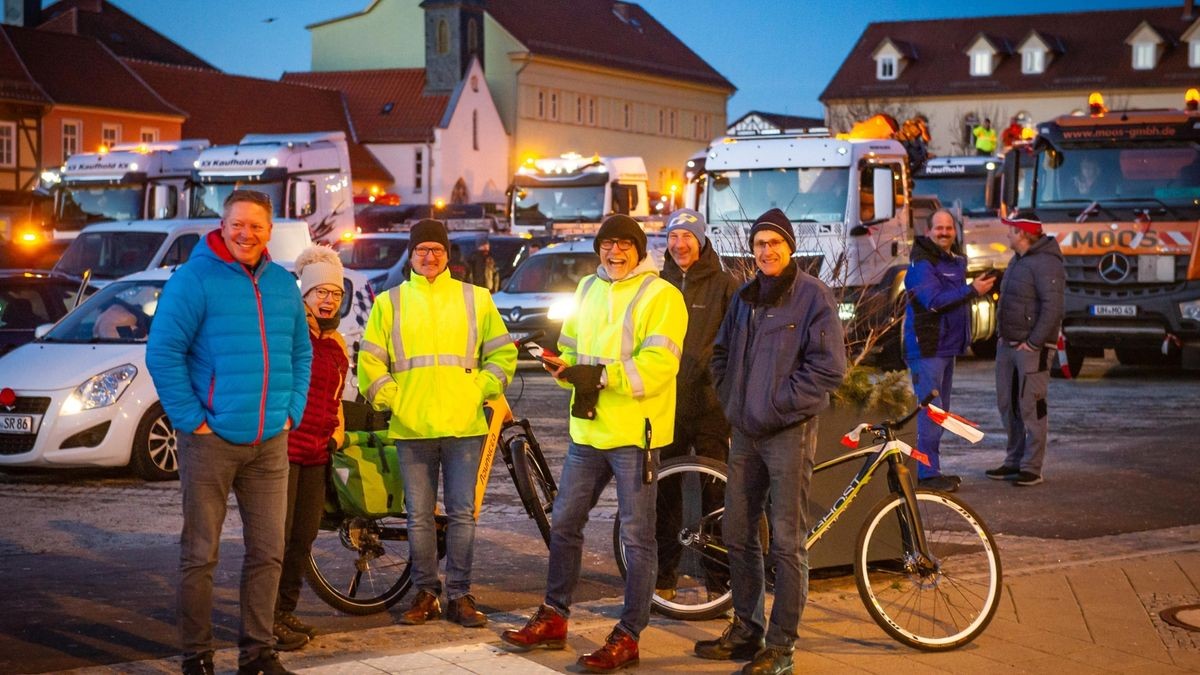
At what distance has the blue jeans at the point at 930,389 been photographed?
38.4ft

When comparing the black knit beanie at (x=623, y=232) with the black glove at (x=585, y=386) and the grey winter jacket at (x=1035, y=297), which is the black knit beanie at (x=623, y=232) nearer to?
the black glove at (x=585, y=386)

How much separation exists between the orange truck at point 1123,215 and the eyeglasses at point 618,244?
50.6 ft

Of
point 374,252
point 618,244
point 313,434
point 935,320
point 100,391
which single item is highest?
point 374,252

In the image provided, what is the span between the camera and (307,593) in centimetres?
880

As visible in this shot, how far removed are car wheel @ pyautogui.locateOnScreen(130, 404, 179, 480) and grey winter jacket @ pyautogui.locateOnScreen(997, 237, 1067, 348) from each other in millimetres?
6126

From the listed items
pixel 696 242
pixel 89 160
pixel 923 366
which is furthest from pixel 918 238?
pixel 89 160

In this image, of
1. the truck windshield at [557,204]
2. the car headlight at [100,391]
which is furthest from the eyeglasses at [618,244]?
the truck windshield at [557,204]

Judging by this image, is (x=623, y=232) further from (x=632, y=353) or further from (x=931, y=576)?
(x=931, y=576)

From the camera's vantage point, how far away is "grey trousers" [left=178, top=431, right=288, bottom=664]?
6.60 metres

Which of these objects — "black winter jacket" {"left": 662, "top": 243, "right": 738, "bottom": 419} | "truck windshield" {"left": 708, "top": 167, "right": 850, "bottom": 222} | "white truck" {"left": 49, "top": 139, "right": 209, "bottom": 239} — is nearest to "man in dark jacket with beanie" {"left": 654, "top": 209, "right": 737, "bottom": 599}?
"black winter jacket" {"left": 662, "top": 243, "right": 738, "bottom": 419}

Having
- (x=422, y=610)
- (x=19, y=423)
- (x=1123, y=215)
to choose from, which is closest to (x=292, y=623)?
(x=422, y=610)

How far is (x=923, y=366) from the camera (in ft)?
38.9

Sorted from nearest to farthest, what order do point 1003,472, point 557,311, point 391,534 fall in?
1. point 391,534
2. point 1003,472
3. point 557,311

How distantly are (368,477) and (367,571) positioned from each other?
1.63 ft
